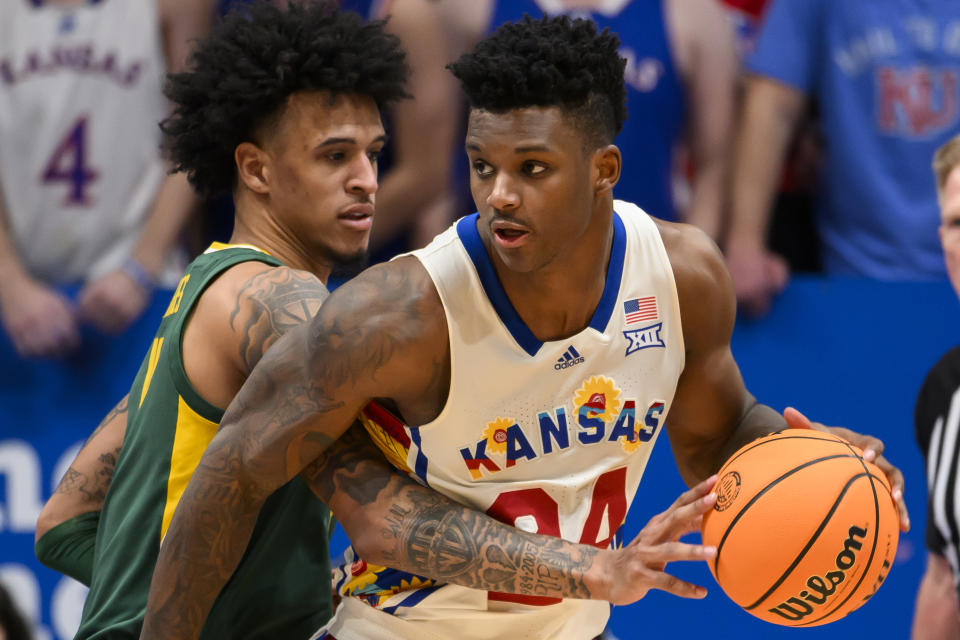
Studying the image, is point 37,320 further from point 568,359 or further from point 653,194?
point 568,359

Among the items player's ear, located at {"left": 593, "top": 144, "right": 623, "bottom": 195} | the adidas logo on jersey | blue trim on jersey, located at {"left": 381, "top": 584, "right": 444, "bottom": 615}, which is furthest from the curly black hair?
blue trim on jersey, located at {"left": 381, "top": 584, "right": 444, "bottom": 615}

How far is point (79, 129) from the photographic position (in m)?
4.78

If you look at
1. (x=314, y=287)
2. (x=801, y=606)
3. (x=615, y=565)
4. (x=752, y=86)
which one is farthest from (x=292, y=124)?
(x=752, y=86)

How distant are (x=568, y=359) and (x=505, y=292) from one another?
20 cm

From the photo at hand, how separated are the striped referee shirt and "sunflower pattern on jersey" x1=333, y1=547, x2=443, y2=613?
1.92 meters

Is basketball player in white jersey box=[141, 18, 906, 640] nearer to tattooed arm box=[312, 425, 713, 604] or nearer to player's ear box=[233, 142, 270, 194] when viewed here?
tattooed arm box=[312, 425, 713, 604]

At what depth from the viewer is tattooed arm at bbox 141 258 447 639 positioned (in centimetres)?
Result: 242

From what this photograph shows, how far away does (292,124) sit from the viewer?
3125 millimetres

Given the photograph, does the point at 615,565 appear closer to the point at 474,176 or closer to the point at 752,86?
the point at 474,176

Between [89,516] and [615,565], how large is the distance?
156 cm

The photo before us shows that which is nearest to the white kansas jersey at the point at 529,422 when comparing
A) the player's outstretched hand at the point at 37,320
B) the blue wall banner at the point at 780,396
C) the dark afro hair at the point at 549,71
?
the dark afro hair at the point at 549,71

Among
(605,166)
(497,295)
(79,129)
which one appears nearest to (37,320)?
(79,129)

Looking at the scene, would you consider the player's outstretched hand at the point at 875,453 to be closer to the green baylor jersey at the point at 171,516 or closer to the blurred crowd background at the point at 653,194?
the green baylor jersey at the point at 171,516

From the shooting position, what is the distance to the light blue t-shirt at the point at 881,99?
4754 millimetres
